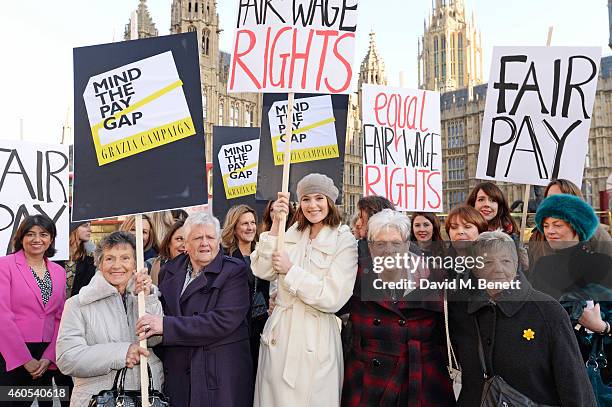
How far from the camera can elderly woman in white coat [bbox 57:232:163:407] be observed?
2.31 metres

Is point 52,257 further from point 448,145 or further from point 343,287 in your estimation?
point 448,145

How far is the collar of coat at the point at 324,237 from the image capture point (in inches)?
99.3

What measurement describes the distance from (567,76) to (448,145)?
39369 millimetres

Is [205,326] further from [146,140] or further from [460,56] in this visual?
[460,56]

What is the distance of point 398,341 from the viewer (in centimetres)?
232

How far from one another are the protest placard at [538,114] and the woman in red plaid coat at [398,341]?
1.63 meters

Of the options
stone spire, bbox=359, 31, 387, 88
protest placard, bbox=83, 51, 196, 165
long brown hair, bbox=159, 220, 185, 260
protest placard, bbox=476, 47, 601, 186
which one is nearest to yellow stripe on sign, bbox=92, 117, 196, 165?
protest placard, bbox=83, 51, 196, 165

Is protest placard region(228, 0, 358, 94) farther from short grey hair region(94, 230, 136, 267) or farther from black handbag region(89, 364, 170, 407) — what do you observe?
black handbag region(89, 364, 170, 407)

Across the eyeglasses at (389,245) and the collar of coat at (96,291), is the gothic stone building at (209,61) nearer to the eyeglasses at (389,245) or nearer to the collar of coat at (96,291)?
the collar of coat at (96,291)

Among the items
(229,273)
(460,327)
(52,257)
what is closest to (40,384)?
(52,257)

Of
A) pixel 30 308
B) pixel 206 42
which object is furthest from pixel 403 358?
pixel 206 42

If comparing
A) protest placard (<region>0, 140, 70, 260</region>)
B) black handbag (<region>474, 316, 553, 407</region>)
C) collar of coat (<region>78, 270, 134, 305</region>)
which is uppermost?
protest placard (<region>0, 140, 70, 260</region>)

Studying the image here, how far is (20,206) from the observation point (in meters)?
3.83

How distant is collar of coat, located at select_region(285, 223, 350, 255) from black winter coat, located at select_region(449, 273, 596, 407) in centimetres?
70
